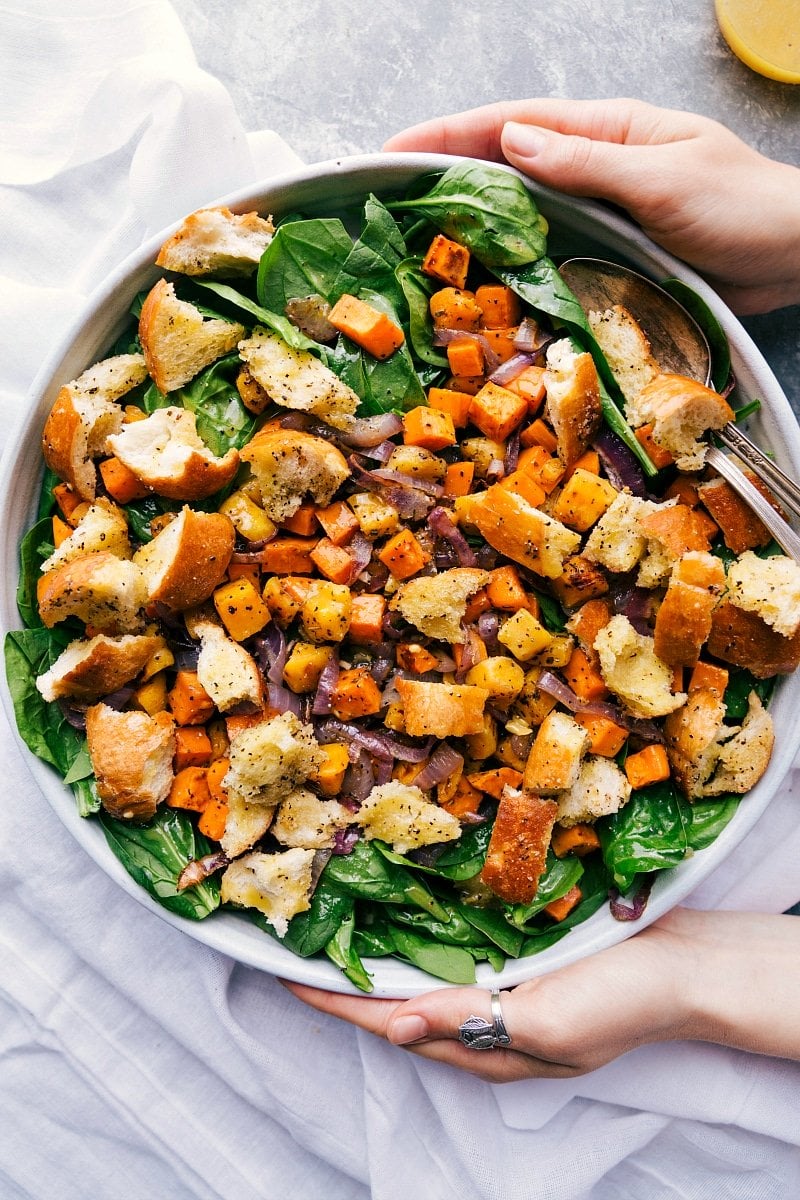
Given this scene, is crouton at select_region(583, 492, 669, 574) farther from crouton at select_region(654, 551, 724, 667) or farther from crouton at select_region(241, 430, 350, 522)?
crouton at select_region(241, 430, 350, 522)

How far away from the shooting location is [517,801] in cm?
309

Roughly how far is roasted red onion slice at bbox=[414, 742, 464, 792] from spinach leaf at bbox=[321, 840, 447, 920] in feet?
0.86

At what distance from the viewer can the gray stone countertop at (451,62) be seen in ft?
12.8

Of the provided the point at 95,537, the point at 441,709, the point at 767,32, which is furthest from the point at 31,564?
the point at 767,32

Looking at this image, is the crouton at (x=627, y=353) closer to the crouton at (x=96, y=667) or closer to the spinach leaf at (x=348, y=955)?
the crouton at (x=96, y=667)

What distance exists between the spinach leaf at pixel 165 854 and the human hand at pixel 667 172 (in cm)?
251

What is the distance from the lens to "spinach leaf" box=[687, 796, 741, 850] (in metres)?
3.18

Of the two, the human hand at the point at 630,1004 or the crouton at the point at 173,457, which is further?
the human hand at the point at 630,1004

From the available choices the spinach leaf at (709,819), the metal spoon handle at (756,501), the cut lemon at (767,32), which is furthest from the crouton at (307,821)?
the cut lemon at (767,32)

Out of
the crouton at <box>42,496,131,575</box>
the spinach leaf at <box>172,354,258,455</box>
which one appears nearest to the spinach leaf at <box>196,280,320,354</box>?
the spinach leaf at <box>172,354,258,455</box>

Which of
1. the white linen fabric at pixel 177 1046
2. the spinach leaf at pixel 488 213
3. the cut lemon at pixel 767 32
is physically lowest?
the white linen fabric at pixel 177 1046

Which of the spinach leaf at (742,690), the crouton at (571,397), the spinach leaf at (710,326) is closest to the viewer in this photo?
the crouton at (571,397)

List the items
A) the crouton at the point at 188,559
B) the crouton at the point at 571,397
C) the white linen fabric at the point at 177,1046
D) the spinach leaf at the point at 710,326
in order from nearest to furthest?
the crouton at the point at 188,559, the crouton at the point at 571,397, the spinach leaf at the point at 710,326, the white linen fabric at the point at 177,1046

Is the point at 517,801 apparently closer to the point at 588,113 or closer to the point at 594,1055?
the point at 594,1055
